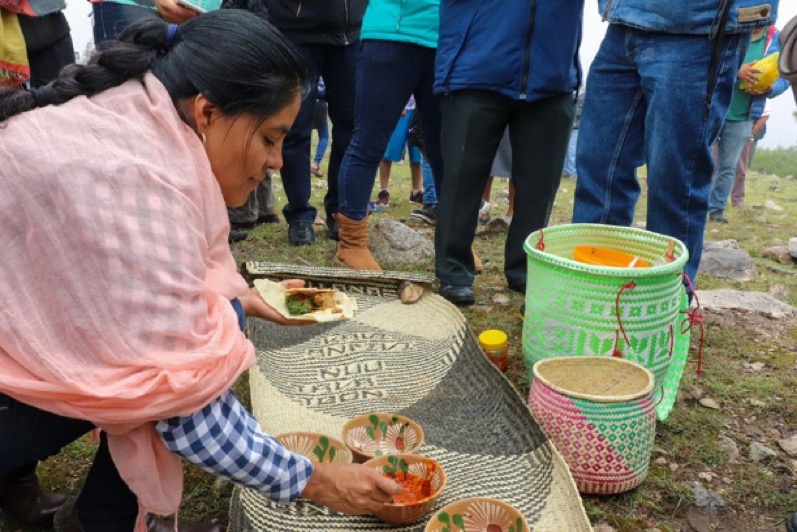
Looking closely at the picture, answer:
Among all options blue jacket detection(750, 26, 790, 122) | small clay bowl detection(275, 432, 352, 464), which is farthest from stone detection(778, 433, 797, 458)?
blue jacket detection(750, 26, 790, 122)

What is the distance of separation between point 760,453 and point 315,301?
1.61m

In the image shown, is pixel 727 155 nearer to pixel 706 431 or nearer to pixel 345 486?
pixel 706 431

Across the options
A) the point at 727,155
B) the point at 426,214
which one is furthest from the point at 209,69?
the point at 727,155

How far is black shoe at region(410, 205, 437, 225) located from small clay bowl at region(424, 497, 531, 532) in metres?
3.81

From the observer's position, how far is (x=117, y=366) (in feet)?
3.85

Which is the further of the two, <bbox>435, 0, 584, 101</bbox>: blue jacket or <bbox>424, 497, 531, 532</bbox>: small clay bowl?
<bbox>435, 0, 584, 101</bbox>: blue jacket

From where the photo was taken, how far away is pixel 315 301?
2525mm

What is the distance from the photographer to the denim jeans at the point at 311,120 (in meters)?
3.93

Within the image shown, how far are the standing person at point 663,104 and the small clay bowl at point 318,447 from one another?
1.64 m

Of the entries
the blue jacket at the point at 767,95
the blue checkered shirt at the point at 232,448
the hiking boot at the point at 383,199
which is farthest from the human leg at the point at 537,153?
the blue jacket at the point at 767,95

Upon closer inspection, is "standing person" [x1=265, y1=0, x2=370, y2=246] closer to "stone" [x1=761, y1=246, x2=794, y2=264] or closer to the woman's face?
the woman's face

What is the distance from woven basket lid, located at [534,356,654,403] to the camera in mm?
2109

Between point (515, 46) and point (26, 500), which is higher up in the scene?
point (515, 46)

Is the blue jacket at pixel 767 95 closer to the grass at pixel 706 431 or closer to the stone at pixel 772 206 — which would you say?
the stone at pixel 772 206
